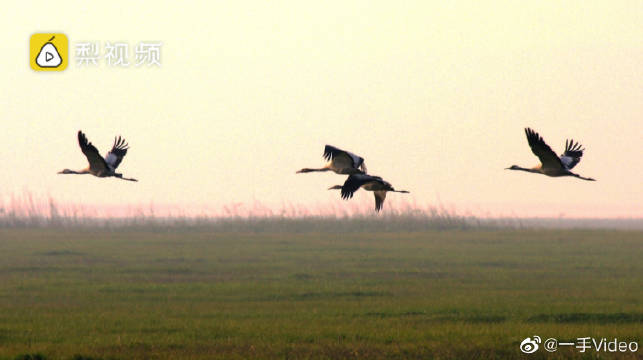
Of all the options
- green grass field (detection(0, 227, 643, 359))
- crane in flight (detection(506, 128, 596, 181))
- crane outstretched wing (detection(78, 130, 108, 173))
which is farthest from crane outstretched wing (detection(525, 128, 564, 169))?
crane outstretched wing (detection(78, 130, 108, 173))

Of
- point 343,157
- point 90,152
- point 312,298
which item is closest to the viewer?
point 343,157

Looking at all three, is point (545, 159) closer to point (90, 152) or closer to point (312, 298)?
point (90, 152)

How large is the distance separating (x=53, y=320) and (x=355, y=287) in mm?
10848

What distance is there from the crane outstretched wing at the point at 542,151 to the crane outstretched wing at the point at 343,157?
2660 mm

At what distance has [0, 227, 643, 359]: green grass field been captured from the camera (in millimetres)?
20734

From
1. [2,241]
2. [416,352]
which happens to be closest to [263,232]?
[2,241]

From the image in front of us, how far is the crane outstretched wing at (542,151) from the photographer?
54.1ft

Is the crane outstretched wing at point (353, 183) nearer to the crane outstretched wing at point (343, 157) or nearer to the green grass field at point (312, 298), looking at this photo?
the crane outstretched wing at point (343, 157)

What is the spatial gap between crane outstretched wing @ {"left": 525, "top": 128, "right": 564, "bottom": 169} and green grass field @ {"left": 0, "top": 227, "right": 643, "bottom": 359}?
4.67m

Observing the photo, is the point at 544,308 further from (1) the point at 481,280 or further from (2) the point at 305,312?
(1) the point at 481,280

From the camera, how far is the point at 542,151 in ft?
54.5

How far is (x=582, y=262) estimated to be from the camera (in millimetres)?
42875

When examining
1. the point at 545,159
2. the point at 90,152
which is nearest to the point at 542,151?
the point at 545,159

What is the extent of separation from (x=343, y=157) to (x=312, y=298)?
1418 centimetres
